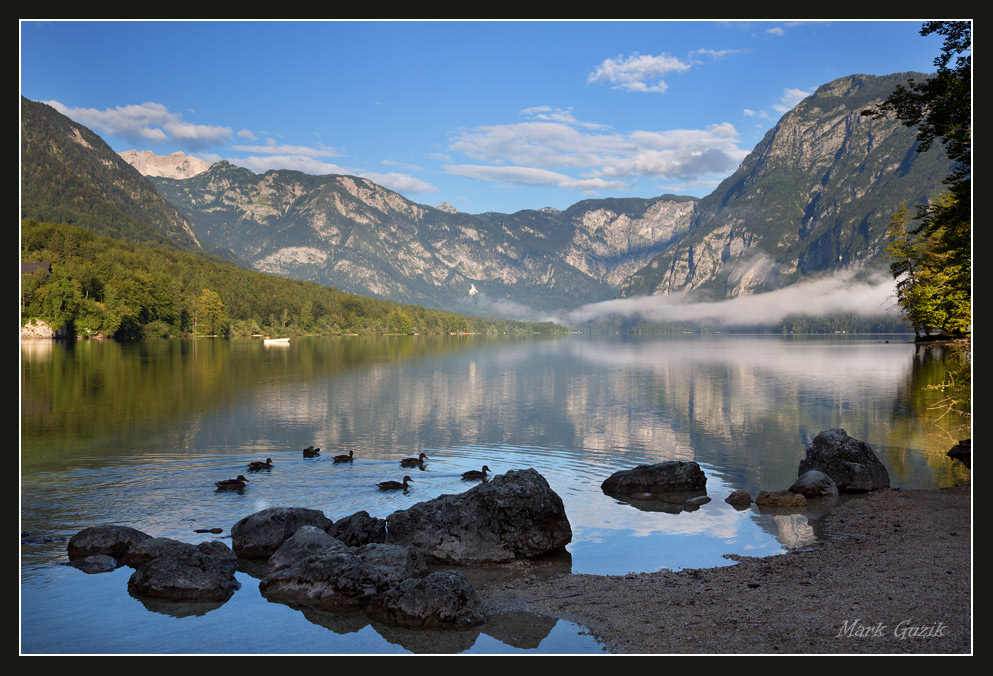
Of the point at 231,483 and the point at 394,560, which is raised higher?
the point at 394,560


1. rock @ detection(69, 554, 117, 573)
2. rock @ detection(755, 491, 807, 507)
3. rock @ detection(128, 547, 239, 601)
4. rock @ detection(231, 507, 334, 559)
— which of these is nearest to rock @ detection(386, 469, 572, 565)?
rock @ detection(231, 507, 334, 559)

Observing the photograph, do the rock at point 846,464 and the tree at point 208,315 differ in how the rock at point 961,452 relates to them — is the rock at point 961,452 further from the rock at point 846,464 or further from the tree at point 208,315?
the tree at point 208,315

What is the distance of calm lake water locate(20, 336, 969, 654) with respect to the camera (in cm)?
1216

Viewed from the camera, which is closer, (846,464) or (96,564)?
(96,564)

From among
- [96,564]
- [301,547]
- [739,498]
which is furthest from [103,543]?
[739,498]

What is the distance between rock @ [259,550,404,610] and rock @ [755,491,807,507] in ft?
43.7

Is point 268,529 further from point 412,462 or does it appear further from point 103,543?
point 412,462

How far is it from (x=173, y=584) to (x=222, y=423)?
25.9 metres

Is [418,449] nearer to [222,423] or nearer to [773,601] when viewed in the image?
[222,423]

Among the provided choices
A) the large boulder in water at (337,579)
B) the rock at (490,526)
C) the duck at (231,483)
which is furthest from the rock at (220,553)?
the duck at (231,483)

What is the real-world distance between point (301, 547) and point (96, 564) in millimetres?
4619

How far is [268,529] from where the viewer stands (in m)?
16.5

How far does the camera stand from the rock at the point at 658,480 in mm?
23484

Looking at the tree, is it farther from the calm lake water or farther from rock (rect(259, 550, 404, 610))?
rock (rect(259, 550, 404, 610))
